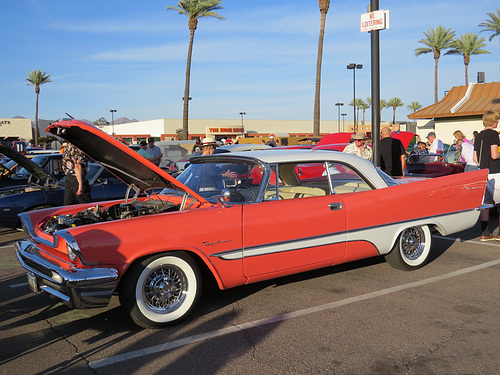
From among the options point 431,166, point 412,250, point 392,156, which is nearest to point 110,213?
point 412,250

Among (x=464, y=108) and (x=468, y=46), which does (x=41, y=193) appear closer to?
(x=464, y=108)

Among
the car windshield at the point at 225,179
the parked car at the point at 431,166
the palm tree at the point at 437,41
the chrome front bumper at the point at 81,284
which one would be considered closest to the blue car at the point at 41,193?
the car windshield at the point at 225,179

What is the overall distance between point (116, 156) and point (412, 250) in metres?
3.64

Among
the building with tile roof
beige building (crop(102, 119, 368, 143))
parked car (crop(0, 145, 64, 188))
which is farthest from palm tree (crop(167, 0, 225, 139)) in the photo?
beige building (crop(102, 119, 368, 143))

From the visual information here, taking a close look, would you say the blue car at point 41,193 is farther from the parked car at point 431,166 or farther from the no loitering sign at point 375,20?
the parked car at point 431,166

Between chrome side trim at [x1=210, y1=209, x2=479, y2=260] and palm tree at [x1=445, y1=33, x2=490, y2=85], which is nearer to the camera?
chrome side trim at [x1=210, y1=209, x2=479, y2=260]

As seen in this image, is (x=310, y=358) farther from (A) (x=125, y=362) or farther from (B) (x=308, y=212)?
(B) (x=308, y=212)

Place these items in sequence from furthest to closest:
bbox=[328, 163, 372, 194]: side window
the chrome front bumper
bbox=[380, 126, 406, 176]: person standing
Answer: bbox=[380, 126, 406, 176]: person standing → bbox=[328, 163, 372, 194]: side window → the chrome front bumper

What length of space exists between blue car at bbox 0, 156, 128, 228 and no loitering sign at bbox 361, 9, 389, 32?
5351 mm

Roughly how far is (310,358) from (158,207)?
89.8 inches

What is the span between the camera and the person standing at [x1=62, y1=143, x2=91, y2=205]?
780 cm

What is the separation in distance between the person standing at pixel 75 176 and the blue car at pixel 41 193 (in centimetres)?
64

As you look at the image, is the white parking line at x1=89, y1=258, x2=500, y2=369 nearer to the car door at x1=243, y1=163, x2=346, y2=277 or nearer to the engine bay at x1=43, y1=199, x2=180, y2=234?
the car door at x1=243, y1=163, x2=346, y2=277

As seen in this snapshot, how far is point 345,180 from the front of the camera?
209 inches
